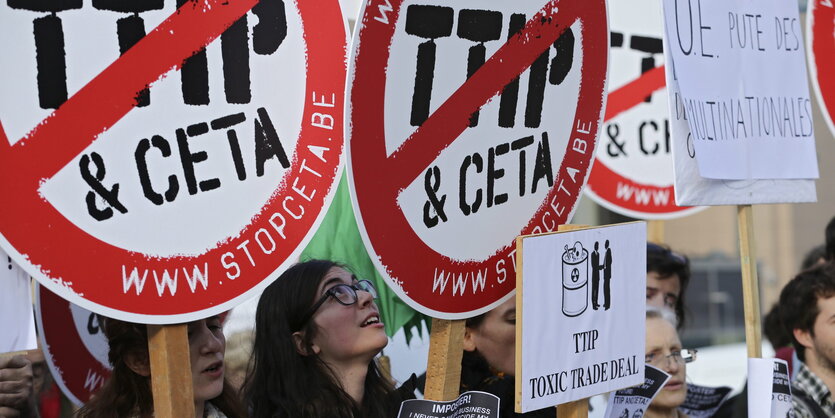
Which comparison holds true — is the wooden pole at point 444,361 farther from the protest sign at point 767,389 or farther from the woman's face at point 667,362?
the woman's face at point 667,362

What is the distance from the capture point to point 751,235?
3371 mm

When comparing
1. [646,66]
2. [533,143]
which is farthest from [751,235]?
[646,66]

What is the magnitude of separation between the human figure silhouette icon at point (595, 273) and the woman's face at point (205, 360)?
931mm

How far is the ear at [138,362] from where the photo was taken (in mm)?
2781

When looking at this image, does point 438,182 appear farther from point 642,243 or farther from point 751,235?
point 751,235

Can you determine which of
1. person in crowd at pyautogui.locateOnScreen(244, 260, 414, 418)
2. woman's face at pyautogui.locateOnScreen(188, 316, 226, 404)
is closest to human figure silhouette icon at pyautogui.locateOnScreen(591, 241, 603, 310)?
person in crowd at pyautogui.locateOnScreen(244, 260, 414, 418)

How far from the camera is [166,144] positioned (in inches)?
89.4

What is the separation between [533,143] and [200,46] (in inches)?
36.1

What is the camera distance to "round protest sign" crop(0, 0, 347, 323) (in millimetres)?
2096

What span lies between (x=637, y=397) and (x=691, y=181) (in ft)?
2.00

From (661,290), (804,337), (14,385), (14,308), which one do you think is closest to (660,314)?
(661,290)

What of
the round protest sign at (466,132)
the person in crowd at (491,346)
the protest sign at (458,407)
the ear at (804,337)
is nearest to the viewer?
the round protest sign at (466,132)

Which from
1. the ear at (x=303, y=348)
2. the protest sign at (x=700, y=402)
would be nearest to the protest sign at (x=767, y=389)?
the protest sign at (x=700, y=402)

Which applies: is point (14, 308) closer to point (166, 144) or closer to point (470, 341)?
point (166, 144)
